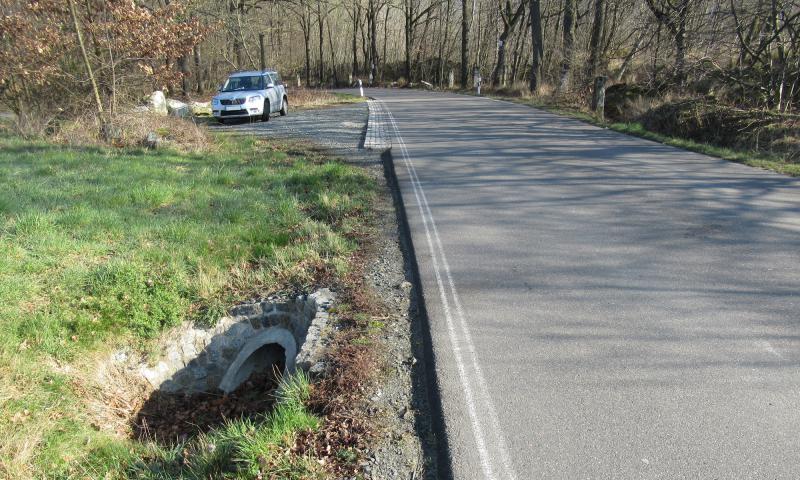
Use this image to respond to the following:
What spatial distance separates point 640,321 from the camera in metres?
4.37

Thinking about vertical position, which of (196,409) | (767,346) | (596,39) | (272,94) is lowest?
(196,409)

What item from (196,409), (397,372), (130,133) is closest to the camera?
(397,372)

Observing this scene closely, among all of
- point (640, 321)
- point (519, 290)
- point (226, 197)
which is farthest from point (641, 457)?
point (226, 197)

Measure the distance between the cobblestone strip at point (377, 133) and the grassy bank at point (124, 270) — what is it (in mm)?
3108

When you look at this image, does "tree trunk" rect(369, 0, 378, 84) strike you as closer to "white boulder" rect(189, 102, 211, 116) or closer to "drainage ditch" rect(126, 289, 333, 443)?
"white boulder" rect(189, 102, 211, 116)

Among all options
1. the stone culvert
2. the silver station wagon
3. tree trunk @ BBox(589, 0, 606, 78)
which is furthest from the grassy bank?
tree trunk @ BBox(589, 0, 606, 78)

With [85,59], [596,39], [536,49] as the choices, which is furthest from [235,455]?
[536,49]

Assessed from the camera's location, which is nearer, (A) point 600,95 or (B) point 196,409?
(B) point 196,409

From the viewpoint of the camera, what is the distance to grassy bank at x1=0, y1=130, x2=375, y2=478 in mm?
3814

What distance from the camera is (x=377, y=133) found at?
1541cm

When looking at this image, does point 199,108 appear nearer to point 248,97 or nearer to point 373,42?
point 248,97

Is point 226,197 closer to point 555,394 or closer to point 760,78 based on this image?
point 555,394

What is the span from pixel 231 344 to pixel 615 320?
12.2ft

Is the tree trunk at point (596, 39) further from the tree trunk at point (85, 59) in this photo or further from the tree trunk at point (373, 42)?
the tree trunk at point (373, 42)
